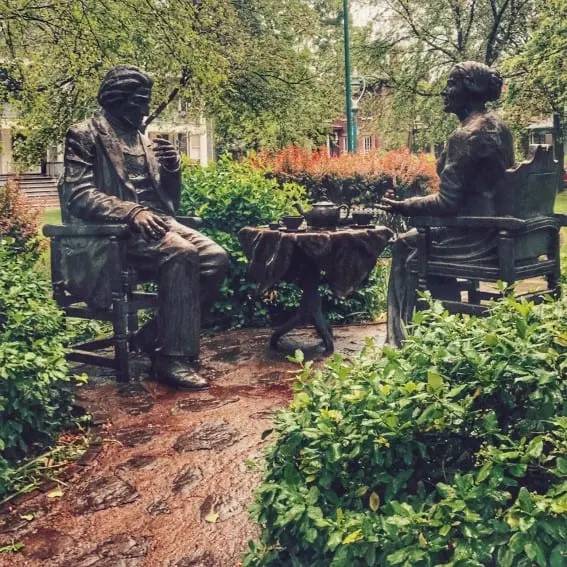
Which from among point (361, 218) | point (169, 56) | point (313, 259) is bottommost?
point (313, 259)

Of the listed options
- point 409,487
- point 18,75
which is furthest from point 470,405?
point 18,75

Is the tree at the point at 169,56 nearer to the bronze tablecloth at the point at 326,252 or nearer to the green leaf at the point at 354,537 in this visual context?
the bronze tablecloth at the point at 326,252

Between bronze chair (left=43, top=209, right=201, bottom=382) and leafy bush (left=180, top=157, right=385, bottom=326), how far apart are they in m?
1.69

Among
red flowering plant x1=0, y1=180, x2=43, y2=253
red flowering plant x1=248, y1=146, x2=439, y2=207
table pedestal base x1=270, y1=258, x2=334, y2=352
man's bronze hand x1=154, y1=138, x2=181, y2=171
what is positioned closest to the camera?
man's bronze hand x1=154, y1=138, x2=181, y2=171

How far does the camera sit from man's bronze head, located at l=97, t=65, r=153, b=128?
18.3 ft

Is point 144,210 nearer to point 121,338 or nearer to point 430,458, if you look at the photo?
point 121,338

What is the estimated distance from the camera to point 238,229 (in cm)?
747

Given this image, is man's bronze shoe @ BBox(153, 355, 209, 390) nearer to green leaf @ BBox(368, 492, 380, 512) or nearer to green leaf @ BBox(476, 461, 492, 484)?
green leaf @ BBox(368, 492, 380, 512)

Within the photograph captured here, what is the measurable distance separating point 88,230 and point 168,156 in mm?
897

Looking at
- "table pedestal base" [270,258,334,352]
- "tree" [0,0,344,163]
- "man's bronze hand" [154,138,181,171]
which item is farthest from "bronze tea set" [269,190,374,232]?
"tree" [0,0,344,163]

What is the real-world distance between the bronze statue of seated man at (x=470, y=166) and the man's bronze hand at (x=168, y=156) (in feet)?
5.30

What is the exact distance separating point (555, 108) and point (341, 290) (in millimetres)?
18240

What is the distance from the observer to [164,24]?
9.55 meters

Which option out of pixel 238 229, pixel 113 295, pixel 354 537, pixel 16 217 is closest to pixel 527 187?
pixel 113 295
